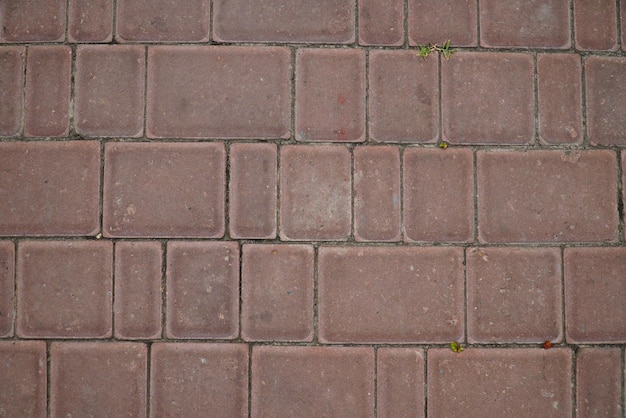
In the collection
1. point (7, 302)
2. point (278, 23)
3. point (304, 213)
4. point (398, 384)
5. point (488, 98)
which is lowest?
point (398, 384)

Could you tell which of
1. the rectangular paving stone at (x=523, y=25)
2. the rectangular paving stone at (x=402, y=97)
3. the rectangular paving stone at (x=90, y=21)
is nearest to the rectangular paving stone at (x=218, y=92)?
the rectangular paving stone at (x=90, y=21)

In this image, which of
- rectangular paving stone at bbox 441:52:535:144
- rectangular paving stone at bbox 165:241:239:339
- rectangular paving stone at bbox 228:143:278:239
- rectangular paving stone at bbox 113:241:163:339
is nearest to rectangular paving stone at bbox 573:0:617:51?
rectangular paving stone at bbox 441:52:535:144

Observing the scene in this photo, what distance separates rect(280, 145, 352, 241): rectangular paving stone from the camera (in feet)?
5.39

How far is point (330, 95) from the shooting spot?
5.46 ft

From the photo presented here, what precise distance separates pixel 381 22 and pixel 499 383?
118 cm

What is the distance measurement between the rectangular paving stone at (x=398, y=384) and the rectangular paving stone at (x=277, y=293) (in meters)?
0.25

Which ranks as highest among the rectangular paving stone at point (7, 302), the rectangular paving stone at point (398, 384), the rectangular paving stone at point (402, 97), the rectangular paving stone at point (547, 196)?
the rectangular paving stone at point (402, 97)

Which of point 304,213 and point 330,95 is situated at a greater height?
point 330,95

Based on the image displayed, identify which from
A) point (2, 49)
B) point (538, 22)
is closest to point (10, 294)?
point (2, 49)

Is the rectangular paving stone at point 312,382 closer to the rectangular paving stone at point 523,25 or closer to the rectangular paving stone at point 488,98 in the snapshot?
the rectangular paving stone at point 488,98

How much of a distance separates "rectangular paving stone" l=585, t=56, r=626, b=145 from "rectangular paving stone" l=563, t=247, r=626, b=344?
0.36m

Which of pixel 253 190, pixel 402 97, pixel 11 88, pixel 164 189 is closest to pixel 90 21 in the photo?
pixel 11 88

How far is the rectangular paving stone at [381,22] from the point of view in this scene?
168 centimetres

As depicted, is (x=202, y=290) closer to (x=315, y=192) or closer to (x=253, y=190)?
(x=253, y=190)
